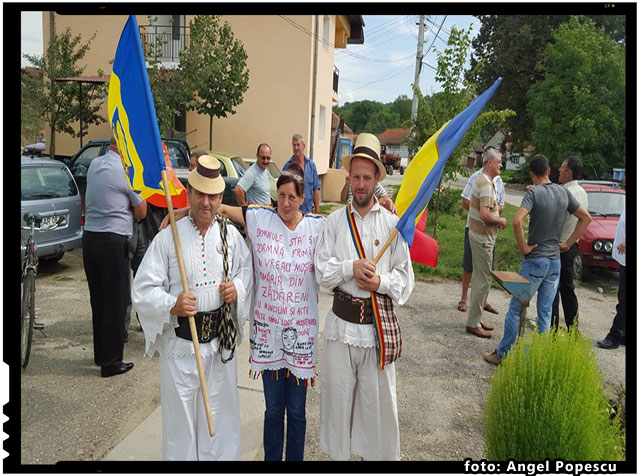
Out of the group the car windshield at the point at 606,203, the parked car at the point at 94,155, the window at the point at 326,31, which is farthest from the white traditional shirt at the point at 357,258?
the window at the point at 326,31

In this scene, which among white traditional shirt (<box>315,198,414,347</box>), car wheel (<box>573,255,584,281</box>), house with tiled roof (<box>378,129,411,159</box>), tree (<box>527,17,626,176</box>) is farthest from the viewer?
house with tiled roof (<box>378,129,411,159</box>)

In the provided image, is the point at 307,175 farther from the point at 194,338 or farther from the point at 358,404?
the point at 194,338

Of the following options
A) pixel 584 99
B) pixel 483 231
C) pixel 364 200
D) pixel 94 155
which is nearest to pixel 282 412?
pixel 364 200

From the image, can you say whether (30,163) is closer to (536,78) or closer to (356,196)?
(356,196)

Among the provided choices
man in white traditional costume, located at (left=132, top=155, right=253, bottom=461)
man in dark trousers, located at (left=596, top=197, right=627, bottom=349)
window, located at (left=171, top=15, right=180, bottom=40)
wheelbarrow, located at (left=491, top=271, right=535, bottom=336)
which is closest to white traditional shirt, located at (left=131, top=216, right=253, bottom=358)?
man in white traditional costume, located at (left=132, top=155, right=253, bottom=461)

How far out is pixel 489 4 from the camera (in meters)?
2.81

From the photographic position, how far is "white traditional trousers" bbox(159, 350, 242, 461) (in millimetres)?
2744

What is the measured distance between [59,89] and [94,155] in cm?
510

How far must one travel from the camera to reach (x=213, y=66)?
12.6m

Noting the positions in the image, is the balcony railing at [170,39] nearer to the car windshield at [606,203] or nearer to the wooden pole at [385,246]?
the car windshield at [606,203]

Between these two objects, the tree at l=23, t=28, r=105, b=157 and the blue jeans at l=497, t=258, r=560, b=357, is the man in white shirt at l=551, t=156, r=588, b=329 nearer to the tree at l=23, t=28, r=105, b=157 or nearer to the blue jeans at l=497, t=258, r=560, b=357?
the blue jeans at l=497, t=258, r=560, b=357

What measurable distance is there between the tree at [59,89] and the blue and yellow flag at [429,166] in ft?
40.9

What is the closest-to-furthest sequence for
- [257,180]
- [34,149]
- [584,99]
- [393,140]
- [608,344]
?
[608,344], [257,180], [34,149], [584,99], [393,140]

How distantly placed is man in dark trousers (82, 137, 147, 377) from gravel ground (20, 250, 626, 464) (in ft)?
1.05
